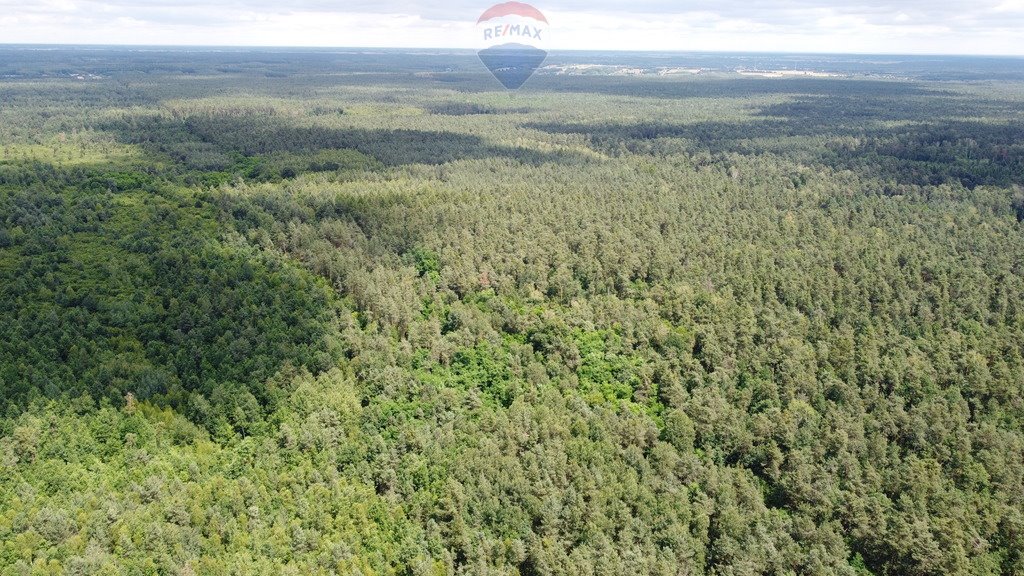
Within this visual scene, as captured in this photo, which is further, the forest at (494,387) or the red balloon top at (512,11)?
the red balloon top at (512,11)

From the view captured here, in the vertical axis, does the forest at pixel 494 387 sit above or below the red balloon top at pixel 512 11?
below

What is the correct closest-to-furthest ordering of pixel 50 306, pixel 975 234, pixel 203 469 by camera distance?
pixel 203 469, pixel 50 306, pixel 975 234

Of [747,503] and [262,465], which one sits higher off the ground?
[262,465]

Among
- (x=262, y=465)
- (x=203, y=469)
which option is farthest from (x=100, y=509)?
(x=262, y=465)

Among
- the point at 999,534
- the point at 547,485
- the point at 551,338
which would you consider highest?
the point at 551,338

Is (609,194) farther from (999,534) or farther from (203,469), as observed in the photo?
(203,469)

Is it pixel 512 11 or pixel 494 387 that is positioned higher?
pixel 512 11

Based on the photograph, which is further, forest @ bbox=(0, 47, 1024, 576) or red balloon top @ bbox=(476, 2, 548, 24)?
red balloon top @ bbox=(476, 2, 548, 24)

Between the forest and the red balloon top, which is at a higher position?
the red balloon top
